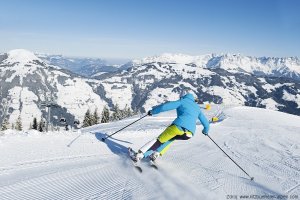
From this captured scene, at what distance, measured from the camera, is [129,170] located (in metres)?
10.1

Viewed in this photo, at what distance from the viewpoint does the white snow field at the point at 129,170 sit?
26.6 feet

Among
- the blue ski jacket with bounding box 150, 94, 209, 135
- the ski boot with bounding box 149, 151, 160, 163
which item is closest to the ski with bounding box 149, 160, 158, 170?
the ski boot with bounding box 149, 151, 160, 163

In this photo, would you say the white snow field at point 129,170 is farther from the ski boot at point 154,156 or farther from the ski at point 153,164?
the ski boot at point 154,156

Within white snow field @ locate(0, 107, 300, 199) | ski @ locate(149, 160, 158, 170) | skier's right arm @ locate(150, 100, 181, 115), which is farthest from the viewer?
skier's right arm @ locate(150, 100, 181, 115)

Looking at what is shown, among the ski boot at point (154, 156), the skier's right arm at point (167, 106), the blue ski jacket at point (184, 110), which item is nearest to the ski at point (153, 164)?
the ski boot at point (154, 156)

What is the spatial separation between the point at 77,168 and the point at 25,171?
4.86ft

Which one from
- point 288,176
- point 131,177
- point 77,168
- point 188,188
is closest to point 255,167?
point 288,176

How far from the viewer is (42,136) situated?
14938 millimetres

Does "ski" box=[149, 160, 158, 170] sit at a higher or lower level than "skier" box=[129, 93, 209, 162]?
lower

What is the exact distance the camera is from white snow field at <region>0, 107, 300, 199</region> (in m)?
8.12

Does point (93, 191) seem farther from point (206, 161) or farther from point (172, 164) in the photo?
point (206, 161)

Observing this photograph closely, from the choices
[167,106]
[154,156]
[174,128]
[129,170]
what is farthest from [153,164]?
[167,106]

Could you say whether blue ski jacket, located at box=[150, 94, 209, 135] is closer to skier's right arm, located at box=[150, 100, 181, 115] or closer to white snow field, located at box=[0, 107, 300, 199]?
skier's right arm, located at box=[150, 100, 181, 115]

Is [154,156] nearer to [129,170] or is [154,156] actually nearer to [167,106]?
[129,170]
